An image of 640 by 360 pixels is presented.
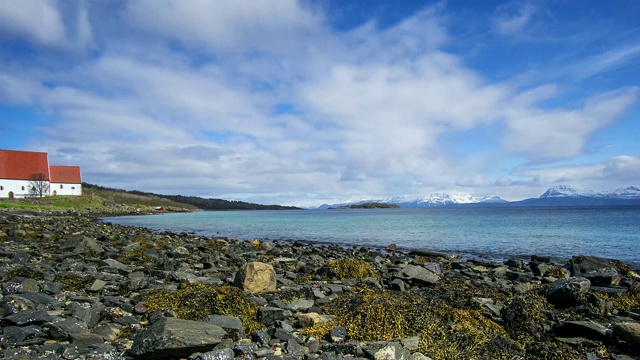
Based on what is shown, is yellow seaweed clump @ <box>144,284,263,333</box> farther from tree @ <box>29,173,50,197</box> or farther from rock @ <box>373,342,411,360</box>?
tree @ <box>29,173,50,197</box>

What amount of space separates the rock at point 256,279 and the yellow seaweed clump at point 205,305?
1.81 metres

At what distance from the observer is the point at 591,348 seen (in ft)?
22.8

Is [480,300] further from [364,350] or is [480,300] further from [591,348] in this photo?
[364,350]

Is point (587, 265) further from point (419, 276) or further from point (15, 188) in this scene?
point (15, 188)

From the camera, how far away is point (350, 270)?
44.5ft

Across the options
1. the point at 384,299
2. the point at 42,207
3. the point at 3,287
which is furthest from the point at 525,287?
the point at 42,207

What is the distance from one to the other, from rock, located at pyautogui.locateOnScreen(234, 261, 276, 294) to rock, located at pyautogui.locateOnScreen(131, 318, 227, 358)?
4359 mm

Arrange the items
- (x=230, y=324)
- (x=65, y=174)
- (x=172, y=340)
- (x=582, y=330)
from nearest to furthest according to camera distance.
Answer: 1. (x=172, y=340)
2. (x=230, y=324)
3. (x=582, y=330)
4. (x=65, y=174)

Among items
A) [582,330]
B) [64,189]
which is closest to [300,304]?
[582,330]

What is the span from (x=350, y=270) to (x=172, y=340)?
8.74m

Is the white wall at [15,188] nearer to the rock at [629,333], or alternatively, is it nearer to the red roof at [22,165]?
the red roof at [22,165]

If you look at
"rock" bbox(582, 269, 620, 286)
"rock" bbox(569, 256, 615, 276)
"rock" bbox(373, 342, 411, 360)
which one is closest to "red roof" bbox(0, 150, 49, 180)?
"rock" bbox(569, 256, 615, 276)

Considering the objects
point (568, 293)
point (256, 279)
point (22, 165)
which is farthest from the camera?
point (22, 165)

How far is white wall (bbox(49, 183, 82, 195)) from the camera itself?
88137 mm
